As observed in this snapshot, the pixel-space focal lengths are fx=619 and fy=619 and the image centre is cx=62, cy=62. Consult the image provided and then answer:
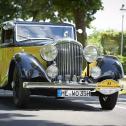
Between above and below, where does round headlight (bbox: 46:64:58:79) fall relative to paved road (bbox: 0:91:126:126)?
above

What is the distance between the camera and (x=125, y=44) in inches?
4104

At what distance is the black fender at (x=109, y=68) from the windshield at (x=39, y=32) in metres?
1.72

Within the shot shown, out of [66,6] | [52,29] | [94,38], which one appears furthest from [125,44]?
[52,29]

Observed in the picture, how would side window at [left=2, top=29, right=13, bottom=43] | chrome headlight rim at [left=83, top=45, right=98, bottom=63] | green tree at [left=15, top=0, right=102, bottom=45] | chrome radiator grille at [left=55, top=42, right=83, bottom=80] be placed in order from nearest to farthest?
chrome radiator grille at [left=55, top=42, right=83, bottom=80], chrome headlight rim at [left=83, top=45, right=98, bottom=63], side window at [left=2, top=29, right=13, bottom=43], green tree at [left=15, top=0, right=102, bottom=45]

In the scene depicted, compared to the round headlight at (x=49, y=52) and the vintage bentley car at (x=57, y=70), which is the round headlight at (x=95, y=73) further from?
the round headlight at (x=49, y=52)

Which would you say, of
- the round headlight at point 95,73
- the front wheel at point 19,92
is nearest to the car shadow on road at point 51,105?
the front wheel at point 19,92

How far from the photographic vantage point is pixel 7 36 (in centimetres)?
1780

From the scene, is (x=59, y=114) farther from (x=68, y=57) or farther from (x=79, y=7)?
(x=79, y=7)

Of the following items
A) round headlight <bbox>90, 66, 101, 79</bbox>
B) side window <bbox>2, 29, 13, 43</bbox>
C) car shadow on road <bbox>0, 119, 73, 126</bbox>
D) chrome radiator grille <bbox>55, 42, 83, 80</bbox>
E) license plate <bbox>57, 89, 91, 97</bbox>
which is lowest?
car shadow on road <bbox>0, 119, 73, 126</bbox>

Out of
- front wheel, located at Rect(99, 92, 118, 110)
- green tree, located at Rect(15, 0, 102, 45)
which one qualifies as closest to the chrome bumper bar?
front wheel, located at Rect(99, 92, 118, 110)

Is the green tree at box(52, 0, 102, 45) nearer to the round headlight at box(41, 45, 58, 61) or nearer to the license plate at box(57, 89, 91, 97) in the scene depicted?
the round headlight at box(41, 45, 58, 61)

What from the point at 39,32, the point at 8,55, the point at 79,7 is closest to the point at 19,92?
the point at 8,55

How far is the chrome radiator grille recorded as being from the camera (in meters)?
15.5

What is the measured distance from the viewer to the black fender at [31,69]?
48.9ft
